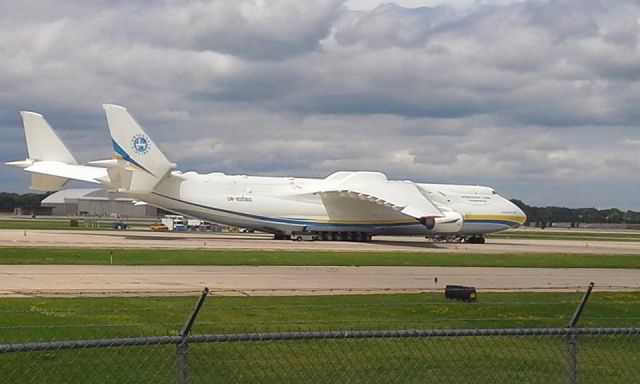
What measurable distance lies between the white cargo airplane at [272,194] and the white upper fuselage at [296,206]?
7 cm

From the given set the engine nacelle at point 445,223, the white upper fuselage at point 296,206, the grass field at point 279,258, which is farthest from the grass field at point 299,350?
the engine nacelle at point 445,223

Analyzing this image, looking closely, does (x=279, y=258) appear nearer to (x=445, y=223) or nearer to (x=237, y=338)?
(x=445, y=223)

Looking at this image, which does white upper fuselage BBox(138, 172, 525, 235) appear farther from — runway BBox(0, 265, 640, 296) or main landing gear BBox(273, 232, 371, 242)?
runway BBox(0, 265, 640, 296)

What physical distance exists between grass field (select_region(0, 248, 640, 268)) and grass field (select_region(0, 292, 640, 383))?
1429 centimetres

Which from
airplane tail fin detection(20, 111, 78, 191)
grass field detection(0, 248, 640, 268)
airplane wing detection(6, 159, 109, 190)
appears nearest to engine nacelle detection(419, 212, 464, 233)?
grass field detection(0, 248, 640, 268)

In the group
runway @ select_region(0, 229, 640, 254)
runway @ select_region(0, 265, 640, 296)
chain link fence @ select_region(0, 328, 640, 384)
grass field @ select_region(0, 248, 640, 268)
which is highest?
runway @ select_region(0, 229, 640, 254)

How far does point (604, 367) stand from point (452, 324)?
595 cm

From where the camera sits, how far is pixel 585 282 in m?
32.1

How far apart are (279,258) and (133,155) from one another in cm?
2158

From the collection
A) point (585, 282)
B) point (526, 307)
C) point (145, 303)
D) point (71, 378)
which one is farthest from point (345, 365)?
point (585, 282)

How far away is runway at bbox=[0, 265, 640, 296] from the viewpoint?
24.7 meters

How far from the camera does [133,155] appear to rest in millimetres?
57812

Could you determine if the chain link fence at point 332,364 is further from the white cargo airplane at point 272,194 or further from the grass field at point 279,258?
the white cargo airplane at point 272,194

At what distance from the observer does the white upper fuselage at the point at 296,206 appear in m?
60.1
